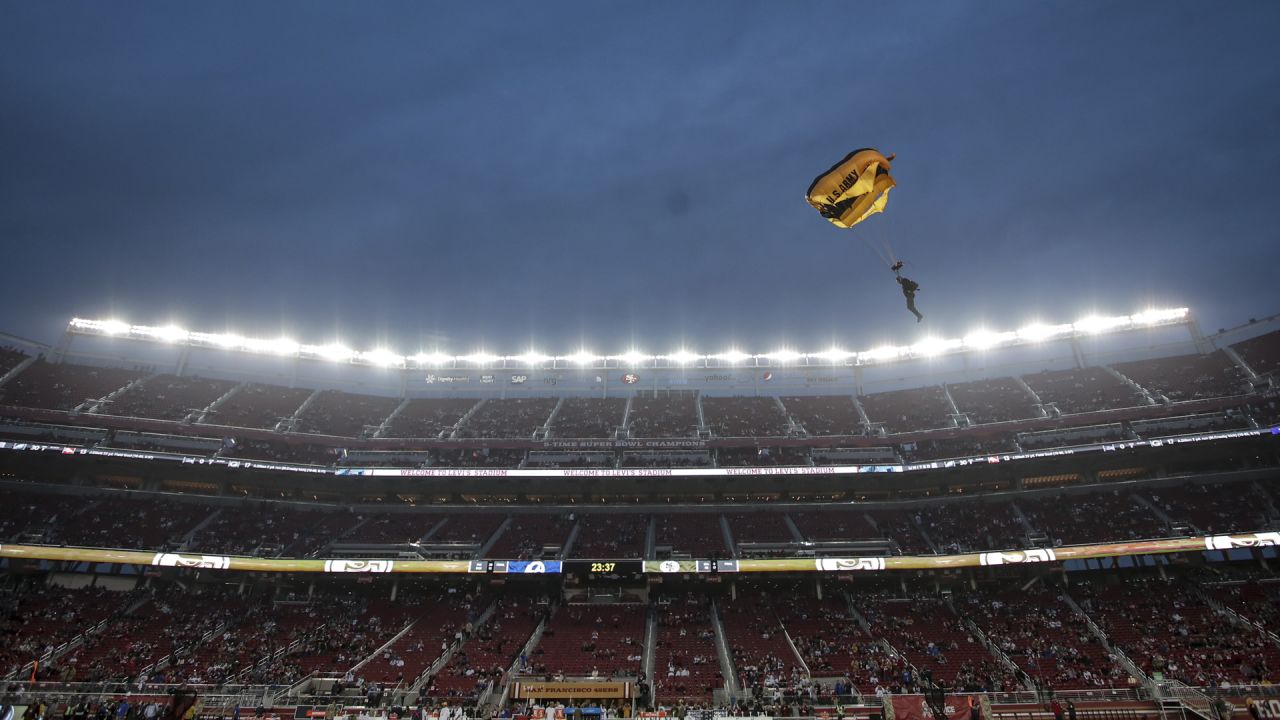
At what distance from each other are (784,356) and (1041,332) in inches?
909

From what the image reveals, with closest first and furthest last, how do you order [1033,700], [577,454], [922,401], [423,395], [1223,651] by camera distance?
[1033,700] < [1223,651] < [577,454] < [922,401] < [423,395]

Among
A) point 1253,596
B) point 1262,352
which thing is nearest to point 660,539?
point 1253,596

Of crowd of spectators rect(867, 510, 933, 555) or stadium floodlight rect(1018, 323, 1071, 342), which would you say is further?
stadium floodlight rect(1018, 323, 1071, 342)

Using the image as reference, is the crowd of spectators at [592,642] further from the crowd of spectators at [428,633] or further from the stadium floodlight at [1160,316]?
the stadium floodlight at [1160,316]

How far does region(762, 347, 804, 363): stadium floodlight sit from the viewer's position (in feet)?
190

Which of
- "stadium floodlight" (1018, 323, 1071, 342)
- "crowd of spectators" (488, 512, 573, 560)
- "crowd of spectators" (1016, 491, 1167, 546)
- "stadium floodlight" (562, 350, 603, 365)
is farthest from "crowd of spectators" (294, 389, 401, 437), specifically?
"stadium floodlight" (1018, 323, 1071, 342)

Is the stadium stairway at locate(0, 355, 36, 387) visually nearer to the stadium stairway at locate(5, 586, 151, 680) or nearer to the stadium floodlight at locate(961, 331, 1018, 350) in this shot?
the stadium stairway at locate(5, 586, 151, 680)

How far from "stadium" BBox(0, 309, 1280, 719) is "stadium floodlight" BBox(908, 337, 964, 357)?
19.2 inches

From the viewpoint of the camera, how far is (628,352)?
2333 inches

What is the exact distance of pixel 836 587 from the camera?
1430 inches

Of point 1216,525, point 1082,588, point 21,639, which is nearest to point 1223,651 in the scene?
point 1082,588

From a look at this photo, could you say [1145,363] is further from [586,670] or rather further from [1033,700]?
[586,670]

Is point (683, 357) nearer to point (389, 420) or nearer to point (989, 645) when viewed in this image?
point (389, 420)

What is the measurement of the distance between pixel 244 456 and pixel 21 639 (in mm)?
15682
